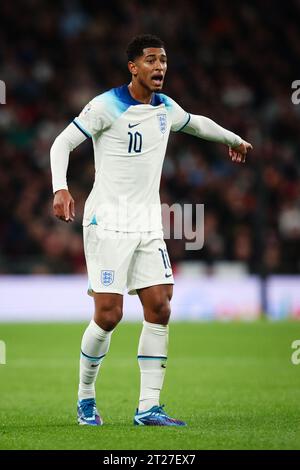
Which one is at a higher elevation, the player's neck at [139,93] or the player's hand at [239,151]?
the player's neck at [139,93]

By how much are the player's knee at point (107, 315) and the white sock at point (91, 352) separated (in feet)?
0.18

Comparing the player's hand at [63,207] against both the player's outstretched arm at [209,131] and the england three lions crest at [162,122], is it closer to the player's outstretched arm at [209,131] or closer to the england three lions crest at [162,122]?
the england three lions crest at [162,122]

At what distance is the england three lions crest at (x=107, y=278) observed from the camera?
652 centimetres

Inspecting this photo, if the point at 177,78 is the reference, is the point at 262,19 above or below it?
above

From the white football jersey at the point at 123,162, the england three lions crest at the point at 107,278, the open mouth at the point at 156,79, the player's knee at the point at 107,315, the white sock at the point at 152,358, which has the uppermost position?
the open mouth at the point at 156,79

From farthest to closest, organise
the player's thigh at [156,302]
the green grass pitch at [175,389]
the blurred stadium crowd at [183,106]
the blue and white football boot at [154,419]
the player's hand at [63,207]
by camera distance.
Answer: the blurred stadium crowd at [183,106] < the player's thigh at [156,302] < the blue and white football boot at [154,419] < the player's hand at [63,207] < the green grass pitch at [175,389]

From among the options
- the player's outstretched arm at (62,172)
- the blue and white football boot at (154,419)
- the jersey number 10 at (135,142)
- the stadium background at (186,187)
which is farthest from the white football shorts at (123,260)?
the stadium background at (186,187)

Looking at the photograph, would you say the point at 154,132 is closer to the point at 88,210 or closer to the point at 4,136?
the point at 88,210

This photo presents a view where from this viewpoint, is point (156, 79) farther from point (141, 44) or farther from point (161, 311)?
point (161, 311)

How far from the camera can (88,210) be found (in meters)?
6.68

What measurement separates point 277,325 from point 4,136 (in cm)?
717

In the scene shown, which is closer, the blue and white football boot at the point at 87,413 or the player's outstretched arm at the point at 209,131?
the blue and white football boot at the point at 87,413

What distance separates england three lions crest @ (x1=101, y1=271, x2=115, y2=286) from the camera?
21.4 feet

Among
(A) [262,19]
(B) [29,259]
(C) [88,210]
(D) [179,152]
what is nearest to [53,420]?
(C) [88,210]
